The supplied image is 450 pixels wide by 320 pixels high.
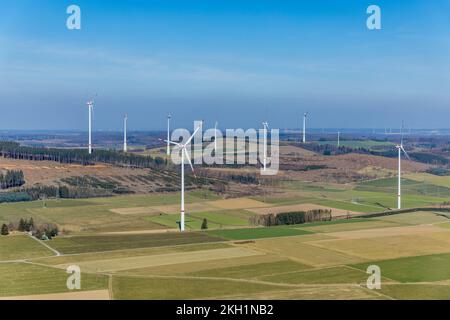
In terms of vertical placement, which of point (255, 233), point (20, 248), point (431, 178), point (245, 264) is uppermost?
point (431, 178)

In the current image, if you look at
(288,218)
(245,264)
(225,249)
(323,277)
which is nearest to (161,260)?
(245,264)

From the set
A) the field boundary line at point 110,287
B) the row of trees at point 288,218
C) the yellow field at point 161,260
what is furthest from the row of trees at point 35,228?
the row of trees at point 288,218

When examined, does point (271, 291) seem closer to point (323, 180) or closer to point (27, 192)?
point (27, 192)

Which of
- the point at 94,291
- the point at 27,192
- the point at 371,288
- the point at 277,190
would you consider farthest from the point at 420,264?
the point at 27,192

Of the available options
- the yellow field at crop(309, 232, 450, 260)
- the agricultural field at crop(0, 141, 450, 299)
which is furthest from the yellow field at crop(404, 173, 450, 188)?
the yellow field at crop(309, 232, 450, 260)

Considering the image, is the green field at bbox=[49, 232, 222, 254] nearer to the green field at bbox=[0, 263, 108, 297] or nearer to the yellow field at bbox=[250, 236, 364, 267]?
the yellow field at bbox=[250, 236, 364, 267]

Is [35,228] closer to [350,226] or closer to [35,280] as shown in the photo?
[35,280]
